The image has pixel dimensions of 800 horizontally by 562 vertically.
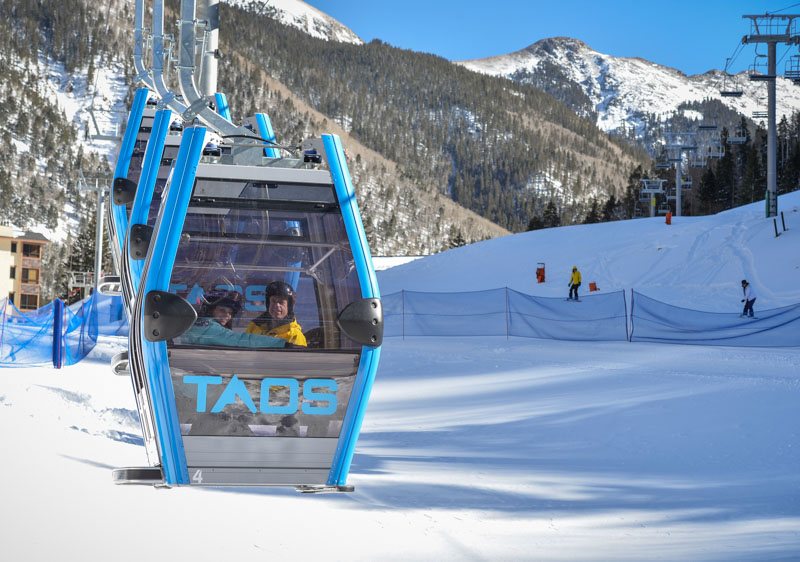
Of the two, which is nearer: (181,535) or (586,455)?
(181,535)

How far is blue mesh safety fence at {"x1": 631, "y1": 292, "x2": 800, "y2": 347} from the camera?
18.3 meters

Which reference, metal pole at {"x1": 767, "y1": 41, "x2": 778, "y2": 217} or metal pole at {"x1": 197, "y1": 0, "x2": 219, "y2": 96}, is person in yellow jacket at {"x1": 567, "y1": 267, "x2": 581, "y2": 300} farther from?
metal pole at {"x1": 197, "y1": 0, "x2": 219, "y2": 96}

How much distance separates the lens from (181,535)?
5.89 m

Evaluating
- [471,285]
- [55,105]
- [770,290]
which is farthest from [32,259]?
[770,290]

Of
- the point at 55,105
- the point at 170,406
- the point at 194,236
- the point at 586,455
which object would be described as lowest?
the point at 586,455

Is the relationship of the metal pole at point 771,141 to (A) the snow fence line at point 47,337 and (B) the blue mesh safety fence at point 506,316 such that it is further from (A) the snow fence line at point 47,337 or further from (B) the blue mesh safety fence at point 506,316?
(A) the snow fence line at point 47,337

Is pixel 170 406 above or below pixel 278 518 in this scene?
above

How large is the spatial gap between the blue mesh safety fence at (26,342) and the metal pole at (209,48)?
26.4ft

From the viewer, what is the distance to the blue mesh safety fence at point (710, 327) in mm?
18344

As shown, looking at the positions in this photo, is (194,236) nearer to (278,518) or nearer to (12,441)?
(278,518)

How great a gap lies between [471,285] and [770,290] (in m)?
13.0

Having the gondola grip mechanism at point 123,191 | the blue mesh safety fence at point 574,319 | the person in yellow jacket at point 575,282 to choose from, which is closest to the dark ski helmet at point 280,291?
the gondola grip mechanism at point 123,191

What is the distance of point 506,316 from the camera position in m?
24.8

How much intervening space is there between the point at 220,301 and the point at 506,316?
64.2 ft
